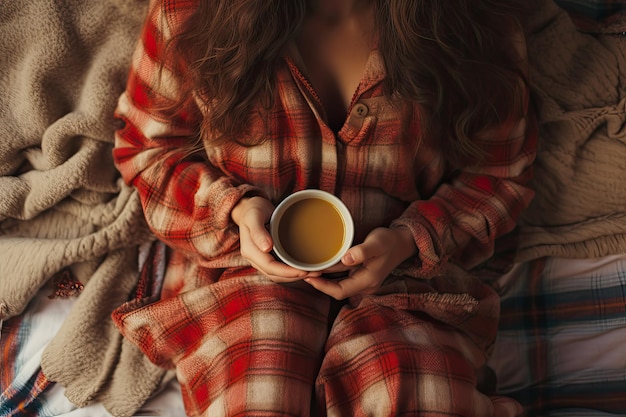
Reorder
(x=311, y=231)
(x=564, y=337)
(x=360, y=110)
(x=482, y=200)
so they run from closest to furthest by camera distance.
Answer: (x=311, y=231) → (x=360, y=110) → (x=482, y=200) → (x=564, y=337)

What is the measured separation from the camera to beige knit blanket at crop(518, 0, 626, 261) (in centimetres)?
116

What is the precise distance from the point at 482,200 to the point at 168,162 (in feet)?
1.75

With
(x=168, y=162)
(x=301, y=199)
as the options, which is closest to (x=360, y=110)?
(x=301, y=199)

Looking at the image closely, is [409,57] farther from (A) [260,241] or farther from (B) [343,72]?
(A) [260,241]

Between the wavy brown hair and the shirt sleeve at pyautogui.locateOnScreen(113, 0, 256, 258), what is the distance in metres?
0.05

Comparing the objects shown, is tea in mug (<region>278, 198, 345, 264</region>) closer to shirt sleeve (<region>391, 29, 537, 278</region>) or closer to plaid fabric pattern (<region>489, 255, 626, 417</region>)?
shirt sleeve (<region>391, 29, 537, 278</region>)

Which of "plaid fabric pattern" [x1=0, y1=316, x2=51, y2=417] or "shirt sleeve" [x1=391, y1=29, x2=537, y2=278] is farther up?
"shirt sleeve" [x1=391, y1=29, x2=537, y2=278]

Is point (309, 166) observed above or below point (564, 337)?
above

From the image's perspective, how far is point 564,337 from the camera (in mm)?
1216

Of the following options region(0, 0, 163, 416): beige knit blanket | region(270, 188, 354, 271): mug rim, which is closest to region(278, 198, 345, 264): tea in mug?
region(270, 188, 354, 271): mug rim

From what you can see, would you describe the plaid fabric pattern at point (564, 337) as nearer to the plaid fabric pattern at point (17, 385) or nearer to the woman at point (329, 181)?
the woman at point (329, 181)

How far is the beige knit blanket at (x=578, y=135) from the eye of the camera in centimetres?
116

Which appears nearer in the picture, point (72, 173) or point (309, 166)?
point (309, 166)

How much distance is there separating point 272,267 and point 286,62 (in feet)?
1.03
